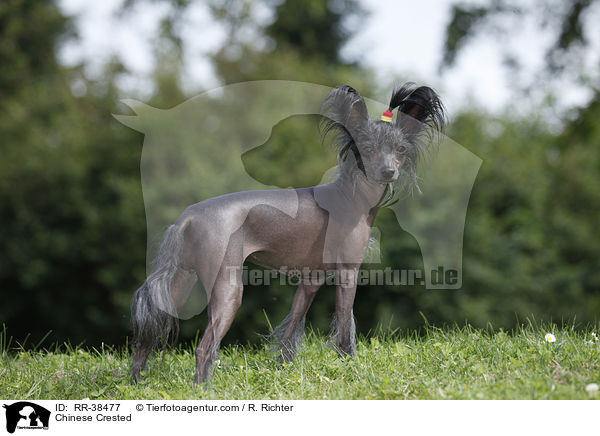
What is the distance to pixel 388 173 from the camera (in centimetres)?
385

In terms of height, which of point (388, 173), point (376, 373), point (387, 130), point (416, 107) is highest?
point (416, 107)

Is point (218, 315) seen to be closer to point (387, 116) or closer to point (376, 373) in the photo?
point (376, 373)

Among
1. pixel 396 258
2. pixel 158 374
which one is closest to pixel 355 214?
pixel 158 374

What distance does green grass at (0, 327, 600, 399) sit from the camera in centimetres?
357

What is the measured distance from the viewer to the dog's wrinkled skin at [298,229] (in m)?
3.79

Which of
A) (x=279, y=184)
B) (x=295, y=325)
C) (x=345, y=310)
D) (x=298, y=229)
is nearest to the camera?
(x=298, y=229)

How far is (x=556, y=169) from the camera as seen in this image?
12.3 metres

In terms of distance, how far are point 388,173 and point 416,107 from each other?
61 centimetres

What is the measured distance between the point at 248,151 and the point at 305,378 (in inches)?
261

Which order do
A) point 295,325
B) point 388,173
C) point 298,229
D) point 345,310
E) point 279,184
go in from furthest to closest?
1. point 279,184
2. point 295,325
3. point 345,310
4. point 298,229
5. point 388,173

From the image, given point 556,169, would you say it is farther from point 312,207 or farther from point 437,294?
point 312,207

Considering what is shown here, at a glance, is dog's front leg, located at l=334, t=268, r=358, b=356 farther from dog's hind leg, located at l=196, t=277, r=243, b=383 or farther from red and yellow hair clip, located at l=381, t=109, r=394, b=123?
red and yellow hair clip, located at l=381, t=109, r=394, b=123

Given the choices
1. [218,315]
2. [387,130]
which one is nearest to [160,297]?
[218,315]
